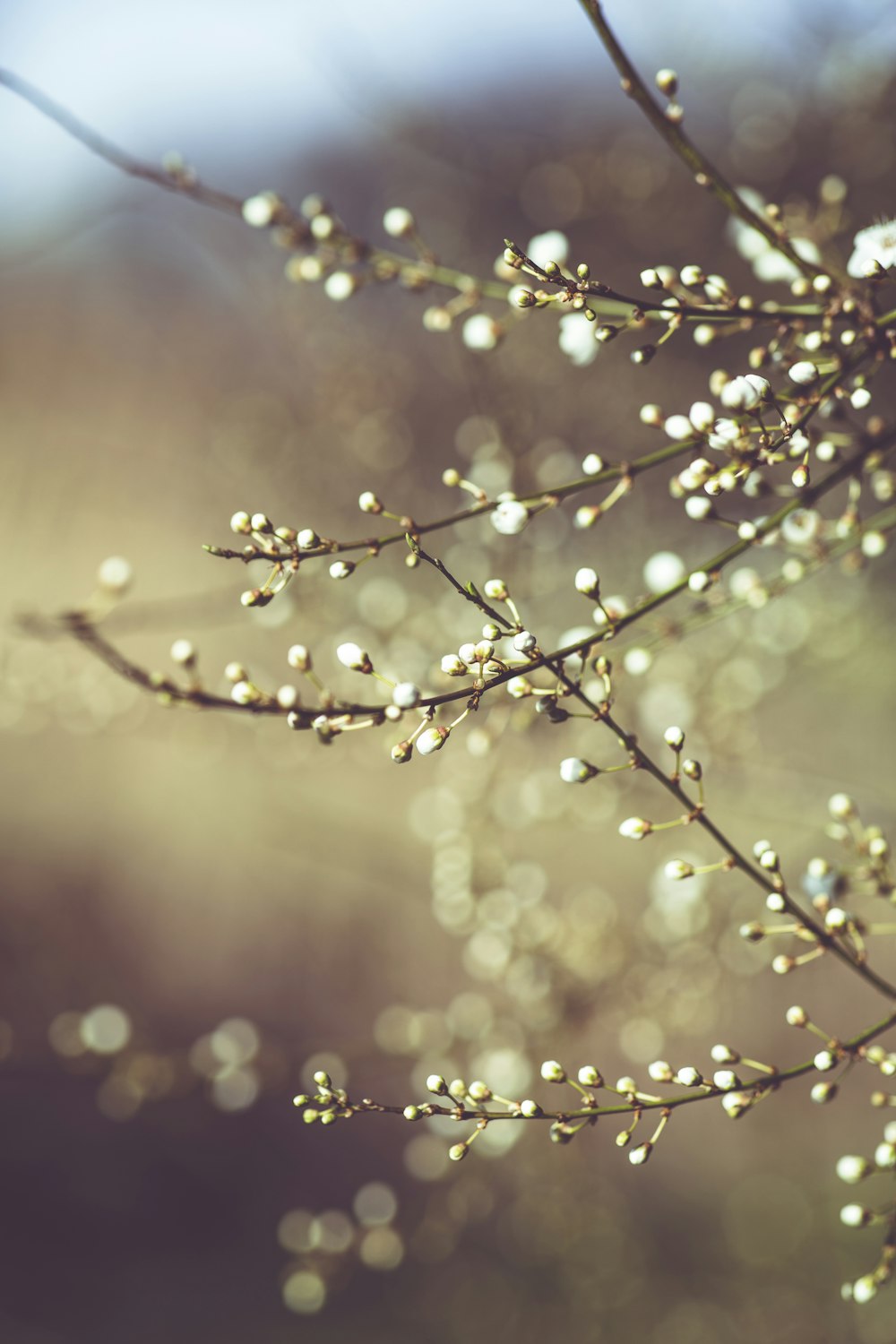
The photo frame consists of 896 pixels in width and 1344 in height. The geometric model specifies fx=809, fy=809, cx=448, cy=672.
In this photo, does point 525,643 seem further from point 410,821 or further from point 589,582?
point 410,821

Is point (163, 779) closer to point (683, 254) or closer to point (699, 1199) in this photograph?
point (699, 1199)

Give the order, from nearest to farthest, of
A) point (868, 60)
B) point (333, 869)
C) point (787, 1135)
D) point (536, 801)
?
point (868, 60) < point (536, 801) < point (787, 1135) < point (333, 869)

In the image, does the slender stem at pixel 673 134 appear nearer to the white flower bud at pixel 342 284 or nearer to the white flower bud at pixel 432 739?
the white flower bud at pixel 342 284

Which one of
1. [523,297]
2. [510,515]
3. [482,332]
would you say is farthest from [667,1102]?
[482,332]

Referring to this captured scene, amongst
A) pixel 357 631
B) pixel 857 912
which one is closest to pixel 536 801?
pixel 357 631

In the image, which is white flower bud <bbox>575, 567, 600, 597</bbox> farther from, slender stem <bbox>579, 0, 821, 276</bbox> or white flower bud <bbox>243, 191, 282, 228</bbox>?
white flower bud <bbox>243, 191, 282, 228</bbox>

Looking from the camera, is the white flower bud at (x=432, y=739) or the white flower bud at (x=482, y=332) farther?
the white flower bud at (x=482, y=332)

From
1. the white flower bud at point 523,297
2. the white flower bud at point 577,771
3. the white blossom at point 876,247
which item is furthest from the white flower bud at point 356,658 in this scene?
→ the white blossom at point 876,247

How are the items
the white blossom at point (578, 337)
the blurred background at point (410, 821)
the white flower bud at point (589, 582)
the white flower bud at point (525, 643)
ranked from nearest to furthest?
the white flower bud at point (525, 643) → the white flower bud at point (589, 582) → the white blossom at point (578, 337) → the blurred background at point (410, 821)
